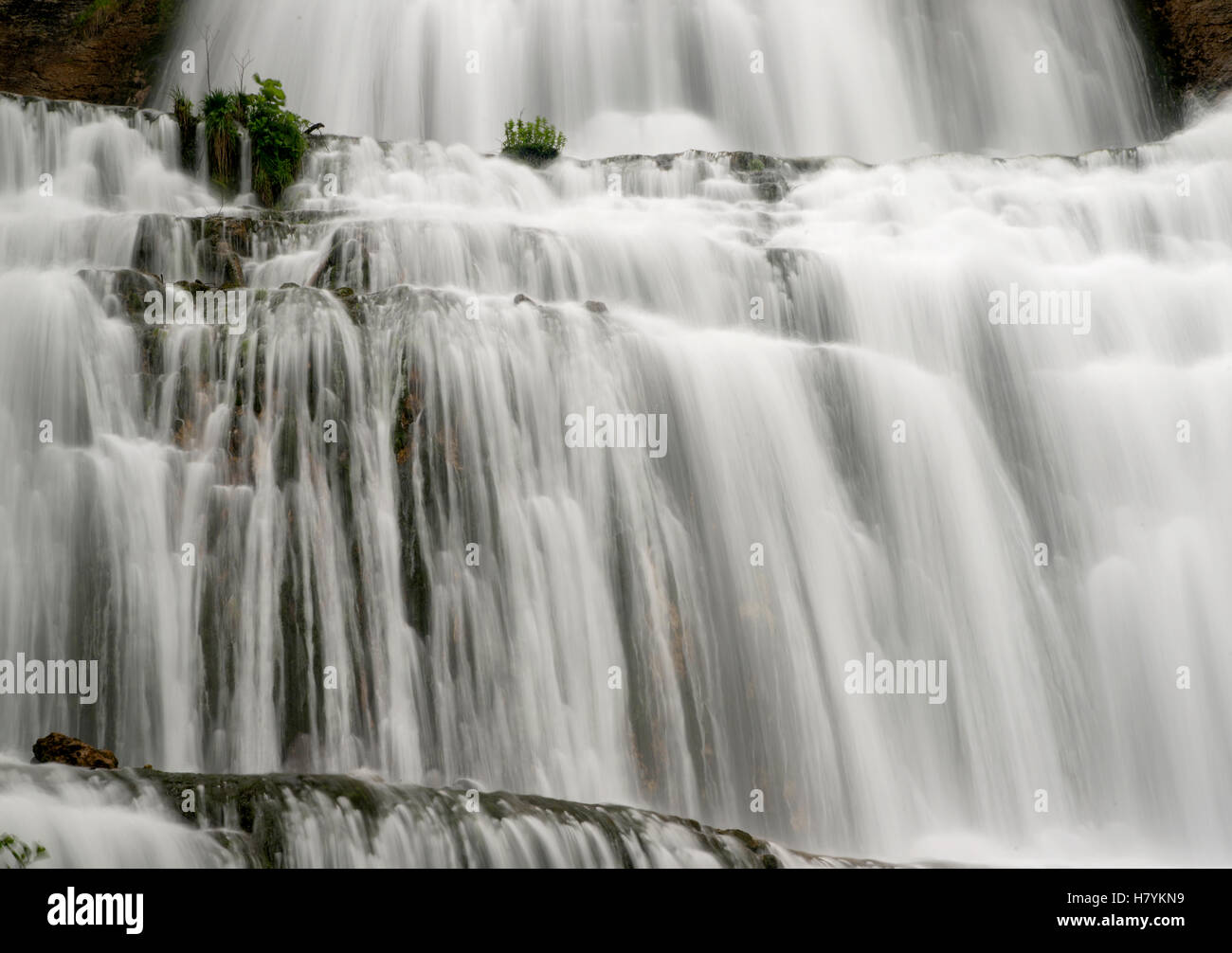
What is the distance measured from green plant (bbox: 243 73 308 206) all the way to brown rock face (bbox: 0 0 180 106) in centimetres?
549

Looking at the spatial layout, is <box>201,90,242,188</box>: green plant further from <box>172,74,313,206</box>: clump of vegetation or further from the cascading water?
the cascading water

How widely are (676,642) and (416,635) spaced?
Answer: 2026mm

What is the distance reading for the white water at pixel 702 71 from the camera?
1933 centimetres

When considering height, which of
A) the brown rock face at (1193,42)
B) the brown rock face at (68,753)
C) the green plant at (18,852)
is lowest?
the green plant at (18,852)


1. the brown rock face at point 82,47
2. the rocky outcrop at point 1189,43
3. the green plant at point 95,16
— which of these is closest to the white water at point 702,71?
the rocky outcrop at point 1189,43

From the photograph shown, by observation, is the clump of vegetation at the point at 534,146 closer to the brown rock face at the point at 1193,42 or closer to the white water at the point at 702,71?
the white water at the point at 702,71

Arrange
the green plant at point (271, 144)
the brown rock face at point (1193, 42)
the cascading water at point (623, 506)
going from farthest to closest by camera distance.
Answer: the brown rock face at point (1193, 42)
the green plant at point (271, 144)
the cascading water at point (623, 506)

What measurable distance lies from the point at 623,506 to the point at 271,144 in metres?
7.26

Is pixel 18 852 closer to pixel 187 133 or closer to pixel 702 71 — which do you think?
pixel 187 133

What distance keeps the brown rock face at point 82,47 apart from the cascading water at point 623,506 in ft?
18.5

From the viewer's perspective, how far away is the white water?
19328 millimetres

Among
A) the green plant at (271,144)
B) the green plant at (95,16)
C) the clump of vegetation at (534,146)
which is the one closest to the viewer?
the green plant at (271,144)

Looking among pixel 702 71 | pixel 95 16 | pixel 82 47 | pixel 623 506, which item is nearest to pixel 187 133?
pixel 82 47
